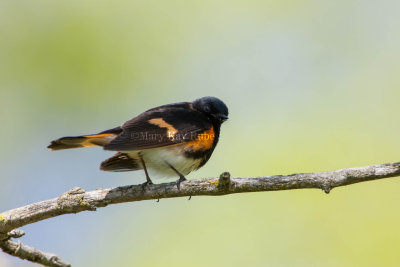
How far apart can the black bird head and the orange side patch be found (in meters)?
0.32

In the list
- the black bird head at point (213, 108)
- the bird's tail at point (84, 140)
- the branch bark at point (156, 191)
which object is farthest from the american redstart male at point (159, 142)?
the branch bark at point (156, 191)

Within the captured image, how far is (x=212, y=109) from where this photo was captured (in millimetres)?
4074

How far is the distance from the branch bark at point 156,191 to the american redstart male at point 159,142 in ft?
1.32

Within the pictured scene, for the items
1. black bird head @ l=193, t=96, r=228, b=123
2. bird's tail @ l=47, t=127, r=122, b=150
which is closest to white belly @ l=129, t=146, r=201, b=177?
bird's tail @ l=47, t=127, r=122, b=150

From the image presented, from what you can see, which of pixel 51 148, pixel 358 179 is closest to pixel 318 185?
pixel 358 179

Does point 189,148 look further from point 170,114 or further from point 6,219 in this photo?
point 6,219

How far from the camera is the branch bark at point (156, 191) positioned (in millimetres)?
2373

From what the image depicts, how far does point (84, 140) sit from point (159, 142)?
61cm

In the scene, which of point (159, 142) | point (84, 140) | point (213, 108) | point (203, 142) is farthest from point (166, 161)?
point (213, 108)

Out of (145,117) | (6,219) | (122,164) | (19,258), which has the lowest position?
(19,258)

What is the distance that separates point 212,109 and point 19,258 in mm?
2129

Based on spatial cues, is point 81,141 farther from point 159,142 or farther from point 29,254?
point 29,254

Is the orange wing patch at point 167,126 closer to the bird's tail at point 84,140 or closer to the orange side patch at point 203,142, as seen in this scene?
the orange side patch at point 203,142

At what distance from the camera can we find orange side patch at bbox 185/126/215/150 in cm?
352
